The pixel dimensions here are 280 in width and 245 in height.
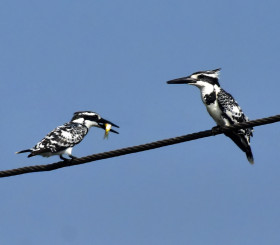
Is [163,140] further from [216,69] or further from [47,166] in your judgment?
[216,69]

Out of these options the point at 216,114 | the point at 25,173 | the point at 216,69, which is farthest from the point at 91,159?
the point at 216,69

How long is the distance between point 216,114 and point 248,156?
2.51 ft

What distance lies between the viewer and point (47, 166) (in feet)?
26.5

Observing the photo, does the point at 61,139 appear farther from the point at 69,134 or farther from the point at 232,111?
the point at 232,111

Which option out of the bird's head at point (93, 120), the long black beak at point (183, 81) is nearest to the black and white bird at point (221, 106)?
the long black beak at point (183, 81)

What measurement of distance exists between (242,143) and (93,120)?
3.39m

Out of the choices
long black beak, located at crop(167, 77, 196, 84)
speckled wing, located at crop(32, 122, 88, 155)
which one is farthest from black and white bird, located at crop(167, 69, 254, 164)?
speckled wing, located at crop(32, 122, 88, 155)

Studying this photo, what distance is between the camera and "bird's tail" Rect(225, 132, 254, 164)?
895 centimetres

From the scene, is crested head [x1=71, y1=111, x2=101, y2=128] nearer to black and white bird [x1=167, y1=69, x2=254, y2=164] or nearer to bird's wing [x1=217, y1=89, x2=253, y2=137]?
black and white bird [x1=167, y1=69, x2=254, y2=164]

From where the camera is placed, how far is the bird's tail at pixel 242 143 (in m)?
8.95

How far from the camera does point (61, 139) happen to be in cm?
992

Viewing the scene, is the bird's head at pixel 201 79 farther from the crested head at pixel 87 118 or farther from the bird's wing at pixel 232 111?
the crested head at pixel 87 118

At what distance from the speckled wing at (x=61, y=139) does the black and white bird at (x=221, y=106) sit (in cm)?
192

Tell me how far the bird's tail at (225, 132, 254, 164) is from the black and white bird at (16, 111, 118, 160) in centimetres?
252
